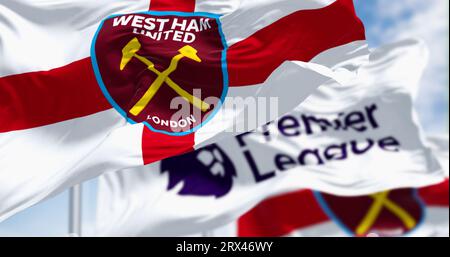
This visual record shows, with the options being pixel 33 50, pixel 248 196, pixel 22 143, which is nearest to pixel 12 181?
pixel 22 143

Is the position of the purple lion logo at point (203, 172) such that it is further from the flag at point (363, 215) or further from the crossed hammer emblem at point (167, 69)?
the crossed hammer emblem at point (167, 69)

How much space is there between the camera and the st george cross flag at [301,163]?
417 inches

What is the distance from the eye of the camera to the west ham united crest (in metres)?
6.28

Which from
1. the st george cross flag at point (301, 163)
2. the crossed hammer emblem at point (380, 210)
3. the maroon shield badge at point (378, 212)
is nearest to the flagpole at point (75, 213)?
the st george cross flag at point (301, 163)

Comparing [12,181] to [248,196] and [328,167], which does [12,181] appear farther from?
[328,167]

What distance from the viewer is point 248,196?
11.2 metres

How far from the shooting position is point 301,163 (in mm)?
11891

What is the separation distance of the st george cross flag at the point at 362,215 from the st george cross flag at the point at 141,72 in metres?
6.20

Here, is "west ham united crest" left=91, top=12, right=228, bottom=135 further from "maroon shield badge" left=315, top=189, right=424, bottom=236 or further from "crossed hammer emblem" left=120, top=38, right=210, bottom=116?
"maroon shield badge" left=315, top=189, right=424, bottom=236

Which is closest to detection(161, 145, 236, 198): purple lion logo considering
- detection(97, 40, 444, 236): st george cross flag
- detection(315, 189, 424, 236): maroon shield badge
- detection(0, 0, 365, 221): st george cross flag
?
detection(97, 40, 444, 236): st george cross flag

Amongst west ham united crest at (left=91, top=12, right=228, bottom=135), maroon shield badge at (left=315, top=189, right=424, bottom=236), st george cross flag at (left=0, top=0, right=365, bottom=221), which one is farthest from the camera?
maroon shield badge at (left=315, top=189, right=424, bottom=236)

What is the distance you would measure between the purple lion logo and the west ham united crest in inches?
187

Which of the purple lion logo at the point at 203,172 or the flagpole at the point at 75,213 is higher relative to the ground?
the purple lion logo at the point at 203,172

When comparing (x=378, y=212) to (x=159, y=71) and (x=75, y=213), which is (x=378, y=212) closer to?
(x=75, y=213)
